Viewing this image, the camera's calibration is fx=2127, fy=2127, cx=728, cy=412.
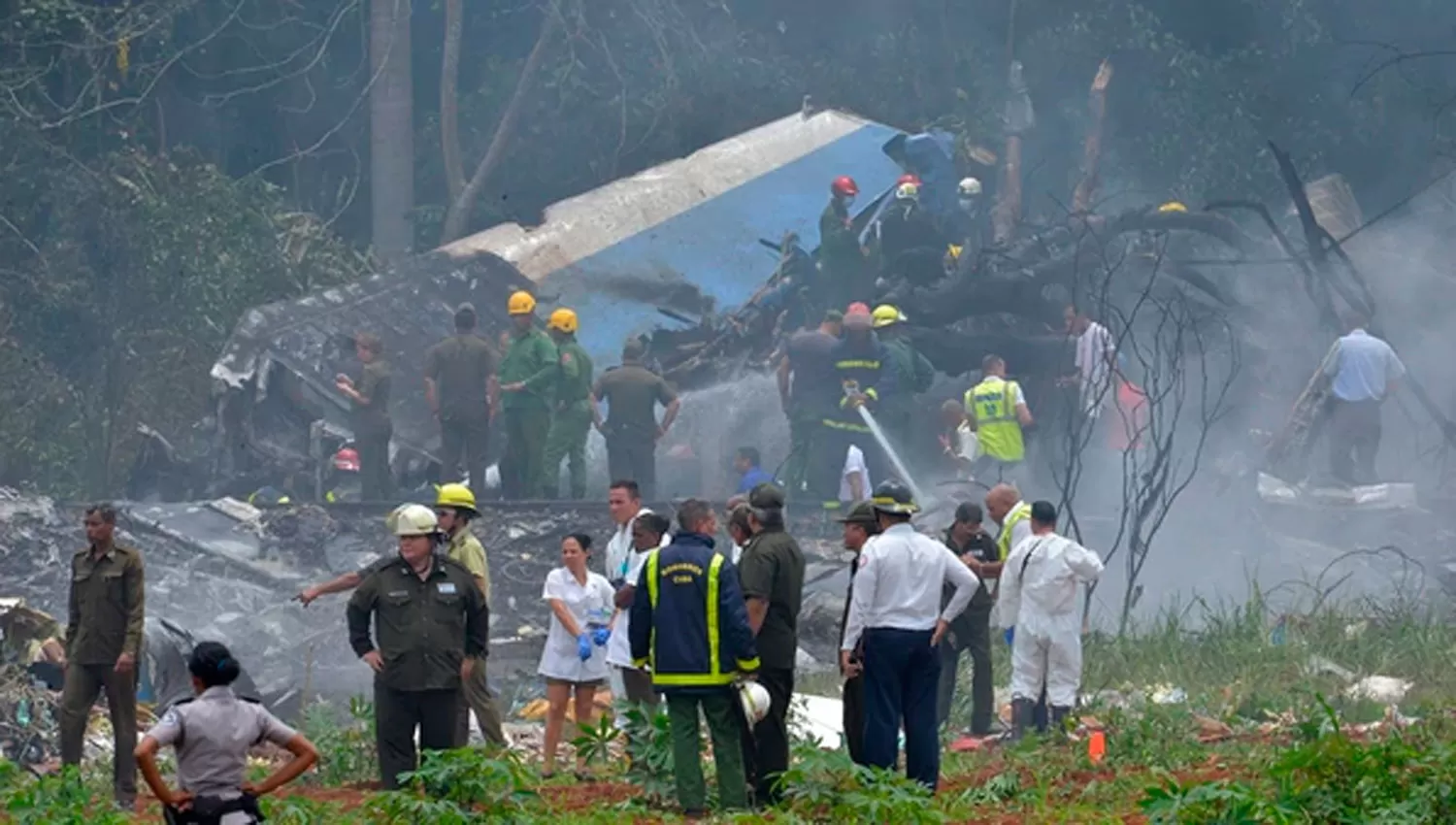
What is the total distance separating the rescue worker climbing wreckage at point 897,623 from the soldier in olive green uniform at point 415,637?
174 centimetres

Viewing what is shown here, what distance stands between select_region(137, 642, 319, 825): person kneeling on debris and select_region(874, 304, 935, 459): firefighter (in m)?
12.4

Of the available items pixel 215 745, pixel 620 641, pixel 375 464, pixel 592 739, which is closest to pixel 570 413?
pixel 375 464

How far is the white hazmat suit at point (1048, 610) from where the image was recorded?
1166cm

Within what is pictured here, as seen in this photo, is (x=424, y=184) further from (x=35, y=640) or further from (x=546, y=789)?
(x=546, y=789)

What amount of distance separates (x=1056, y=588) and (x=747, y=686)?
3060 millimetres

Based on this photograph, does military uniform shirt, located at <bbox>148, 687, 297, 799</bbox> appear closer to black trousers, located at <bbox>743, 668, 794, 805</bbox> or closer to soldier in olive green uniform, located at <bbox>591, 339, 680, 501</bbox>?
black trousers, located at <bbox>743, 668, 794, 805</bbox>

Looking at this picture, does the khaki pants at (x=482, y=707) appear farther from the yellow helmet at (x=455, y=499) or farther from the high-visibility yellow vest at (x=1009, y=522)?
the high-visibility yellow vest at (x=1009, y=522)

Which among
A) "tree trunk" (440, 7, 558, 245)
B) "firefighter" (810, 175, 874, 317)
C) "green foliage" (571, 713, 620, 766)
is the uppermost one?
"tree trunk" (440, 7, 558, 245)

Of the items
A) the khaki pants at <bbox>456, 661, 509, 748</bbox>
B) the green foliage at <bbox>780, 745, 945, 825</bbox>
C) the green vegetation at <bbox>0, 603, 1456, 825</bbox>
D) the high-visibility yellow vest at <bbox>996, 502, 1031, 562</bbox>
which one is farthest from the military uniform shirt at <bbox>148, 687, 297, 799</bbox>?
the high-visibility yellow vest at <bbox>996, 502, 1031, 562</bbox>

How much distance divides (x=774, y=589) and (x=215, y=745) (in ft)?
10.6

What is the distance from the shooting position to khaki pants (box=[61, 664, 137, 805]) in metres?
10.5

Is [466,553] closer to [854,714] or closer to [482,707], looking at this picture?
[482,707]

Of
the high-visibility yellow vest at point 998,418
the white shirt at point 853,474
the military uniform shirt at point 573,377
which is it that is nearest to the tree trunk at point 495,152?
the military uniform shirt at point 573,377

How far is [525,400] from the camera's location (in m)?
18.3
